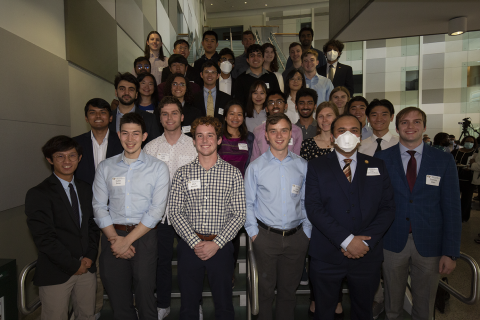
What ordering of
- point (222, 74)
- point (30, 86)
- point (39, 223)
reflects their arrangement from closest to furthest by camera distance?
point (39, 223)
point (30, 86)
point (222, 74)

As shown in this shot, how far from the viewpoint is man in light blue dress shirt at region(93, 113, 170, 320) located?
235 cm

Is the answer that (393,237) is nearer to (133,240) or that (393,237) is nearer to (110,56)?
(133,240)

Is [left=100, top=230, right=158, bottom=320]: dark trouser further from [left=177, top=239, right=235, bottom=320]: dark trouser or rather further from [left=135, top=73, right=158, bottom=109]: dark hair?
[left=135, top=73, right=158, bottom=109]: dark hair

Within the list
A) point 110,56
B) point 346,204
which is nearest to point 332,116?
point 346,204

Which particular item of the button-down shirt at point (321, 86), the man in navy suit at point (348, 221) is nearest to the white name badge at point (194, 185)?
the man in navy suit at point (348, 221)

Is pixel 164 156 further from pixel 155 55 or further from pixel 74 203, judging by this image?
pixel 155 55

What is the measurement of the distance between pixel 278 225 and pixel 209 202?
0.63 m

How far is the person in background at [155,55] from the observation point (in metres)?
5.02

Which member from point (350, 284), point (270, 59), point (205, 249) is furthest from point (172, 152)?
point (270, 59)

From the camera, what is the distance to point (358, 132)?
235 centimetres

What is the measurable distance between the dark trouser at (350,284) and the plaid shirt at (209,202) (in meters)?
0.80

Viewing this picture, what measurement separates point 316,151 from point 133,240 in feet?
6.41

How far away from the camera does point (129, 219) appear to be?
2.39 meters

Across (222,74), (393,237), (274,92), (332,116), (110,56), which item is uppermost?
(110,56)
